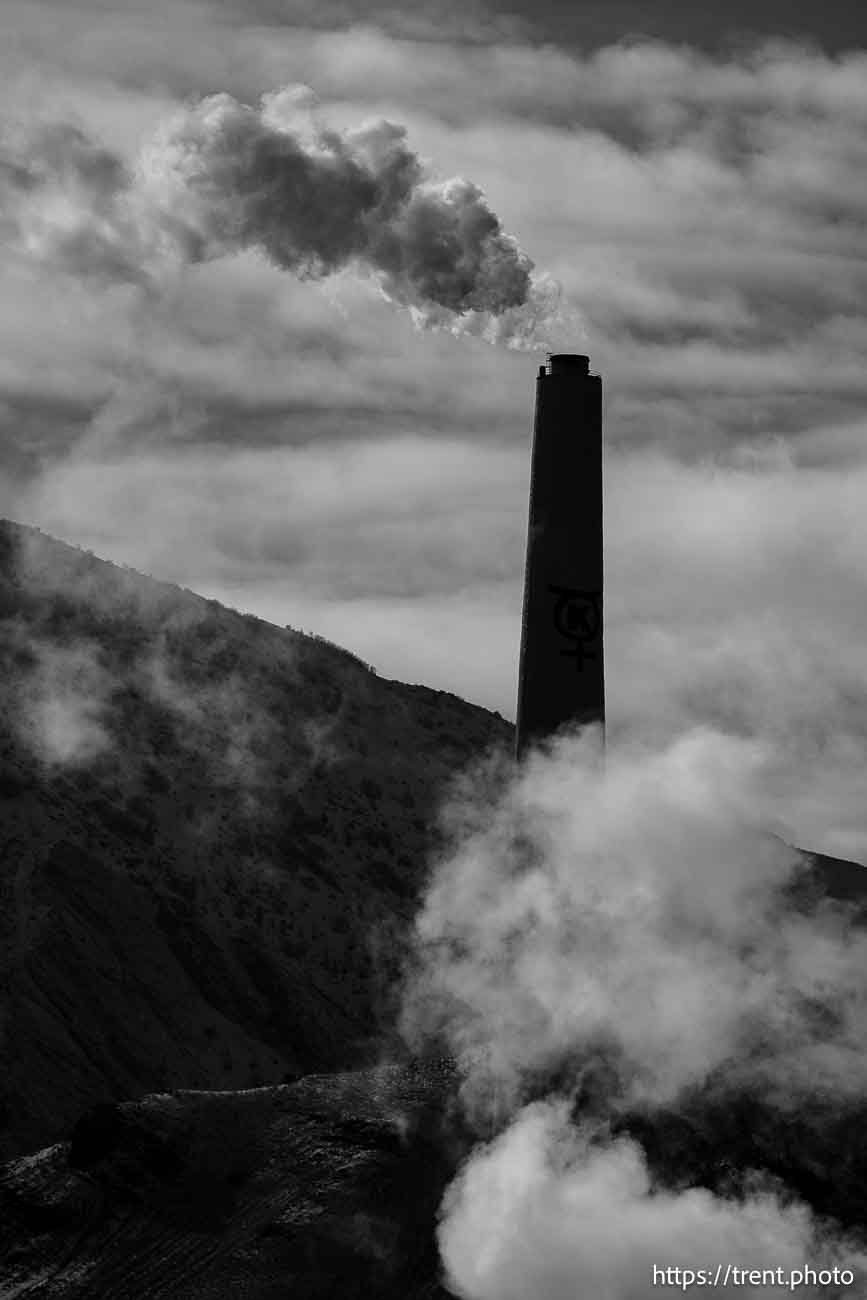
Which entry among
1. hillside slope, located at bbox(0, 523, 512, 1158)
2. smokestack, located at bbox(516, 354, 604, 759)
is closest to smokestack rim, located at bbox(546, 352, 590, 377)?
smokestack, located at bbox(516, 354, 604, 759)

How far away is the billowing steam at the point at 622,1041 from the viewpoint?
124ft

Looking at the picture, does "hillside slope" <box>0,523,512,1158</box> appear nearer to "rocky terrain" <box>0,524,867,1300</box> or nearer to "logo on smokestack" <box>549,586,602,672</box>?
"rocky terrain" <box>0,524,867,1300</box>

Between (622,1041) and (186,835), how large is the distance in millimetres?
52582

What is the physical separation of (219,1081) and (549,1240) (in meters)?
40.7

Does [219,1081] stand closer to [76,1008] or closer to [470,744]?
[76,1008]

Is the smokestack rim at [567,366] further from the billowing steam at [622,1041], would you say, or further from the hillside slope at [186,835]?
the hillside slope at [186,835]

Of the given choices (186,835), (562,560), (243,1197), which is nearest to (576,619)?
(562,560)

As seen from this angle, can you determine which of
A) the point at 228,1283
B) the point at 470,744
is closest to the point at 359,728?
the point at 470,744

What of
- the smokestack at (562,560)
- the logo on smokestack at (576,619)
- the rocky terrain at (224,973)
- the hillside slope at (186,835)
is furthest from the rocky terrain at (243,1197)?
the hillside slope at (186,835)

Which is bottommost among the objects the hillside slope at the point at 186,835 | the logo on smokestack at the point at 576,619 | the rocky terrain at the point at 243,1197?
the rocky terrain at the point at 243,1197

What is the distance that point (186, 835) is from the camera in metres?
93.4

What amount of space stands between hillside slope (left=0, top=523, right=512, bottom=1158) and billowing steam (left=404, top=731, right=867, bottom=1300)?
26.5 m

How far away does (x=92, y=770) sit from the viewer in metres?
94.4

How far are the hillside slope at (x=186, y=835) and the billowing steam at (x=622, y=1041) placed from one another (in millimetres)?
26503
